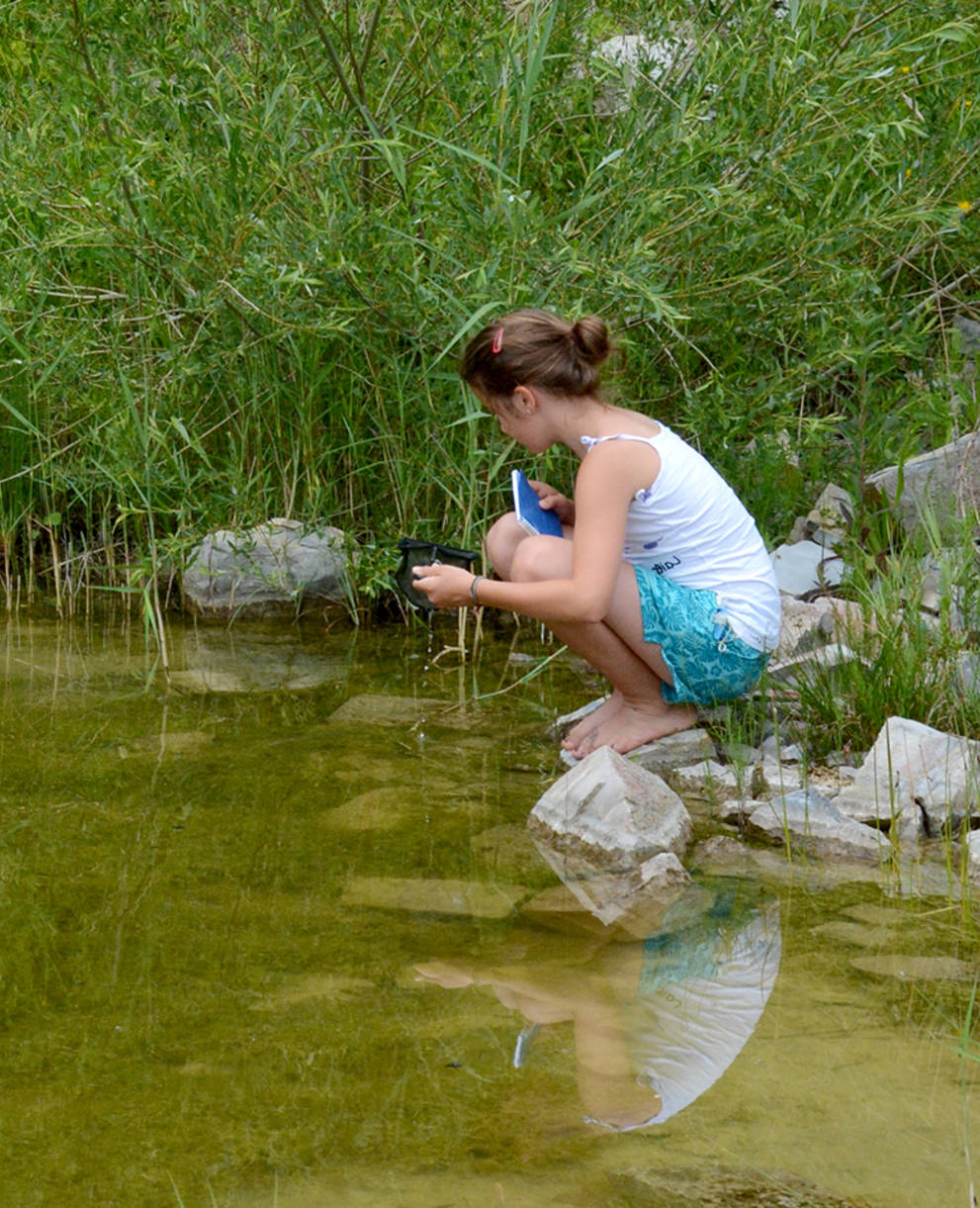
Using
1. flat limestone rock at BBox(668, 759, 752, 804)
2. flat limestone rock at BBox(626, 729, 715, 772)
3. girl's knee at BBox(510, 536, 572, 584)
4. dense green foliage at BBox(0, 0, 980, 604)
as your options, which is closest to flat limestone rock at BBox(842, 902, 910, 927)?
flat limestone rock at BBox(668, 759, 752, 804)

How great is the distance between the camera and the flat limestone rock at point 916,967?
2.46 m

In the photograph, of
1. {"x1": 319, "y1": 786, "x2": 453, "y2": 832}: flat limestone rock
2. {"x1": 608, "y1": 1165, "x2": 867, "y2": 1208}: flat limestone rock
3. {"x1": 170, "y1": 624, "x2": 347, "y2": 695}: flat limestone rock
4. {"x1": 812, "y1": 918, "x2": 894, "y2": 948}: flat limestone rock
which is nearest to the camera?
{"x1": 608, "y1": 1165, "x2": 867, "y2": 1208}: flat limestone rock

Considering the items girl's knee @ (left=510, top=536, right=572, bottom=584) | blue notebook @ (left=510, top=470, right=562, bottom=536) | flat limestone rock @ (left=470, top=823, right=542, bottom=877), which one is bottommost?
flat limestone rock @ (left=470, top=823, right=542, bottom=877)

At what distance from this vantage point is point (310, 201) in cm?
437

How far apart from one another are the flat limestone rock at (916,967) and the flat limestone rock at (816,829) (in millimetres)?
511

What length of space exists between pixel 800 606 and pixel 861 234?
116cm

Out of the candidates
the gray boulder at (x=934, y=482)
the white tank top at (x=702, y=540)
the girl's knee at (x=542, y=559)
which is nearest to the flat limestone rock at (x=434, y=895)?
the girl's knee at (x=542, y=559)

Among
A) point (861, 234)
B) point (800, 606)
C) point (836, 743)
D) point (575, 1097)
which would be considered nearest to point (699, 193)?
point (861, 234)

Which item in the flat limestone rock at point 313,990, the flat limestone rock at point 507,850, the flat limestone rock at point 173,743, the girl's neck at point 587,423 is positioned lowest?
the flat limestone rock at point 313,990

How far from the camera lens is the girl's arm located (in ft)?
11.0

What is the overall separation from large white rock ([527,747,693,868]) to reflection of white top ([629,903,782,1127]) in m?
0.40

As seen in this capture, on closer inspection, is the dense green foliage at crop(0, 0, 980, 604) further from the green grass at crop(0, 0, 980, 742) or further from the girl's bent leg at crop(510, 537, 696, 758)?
the girl's bent leg at crop(510, 537, 696, 758)

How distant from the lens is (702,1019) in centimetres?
231

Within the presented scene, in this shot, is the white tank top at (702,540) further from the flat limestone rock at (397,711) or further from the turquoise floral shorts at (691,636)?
the flat limestone rock at (397,711)
